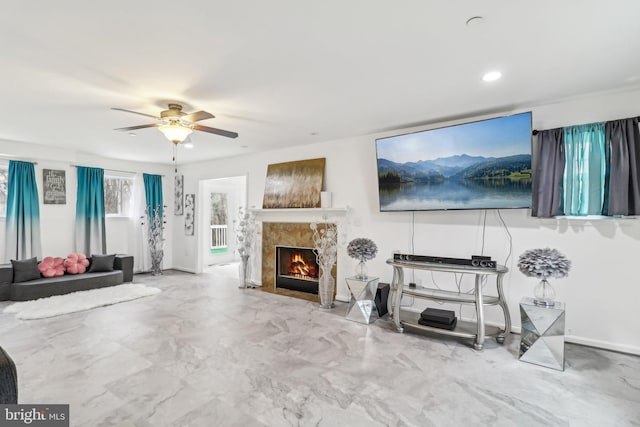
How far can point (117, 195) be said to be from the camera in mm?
6875

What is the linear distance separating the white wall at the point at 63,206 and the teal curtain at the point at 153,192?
183 millimetres

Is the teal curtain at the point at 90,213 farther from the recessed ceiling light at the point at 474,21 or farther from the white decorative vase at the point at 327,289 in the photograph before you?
the recessed ceiling light at the point at 474,21

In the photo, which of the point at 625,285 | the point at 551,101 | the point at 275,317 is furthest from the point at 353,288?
the point at 551,101

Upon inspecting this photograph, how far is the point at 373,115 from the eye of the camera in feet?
12.2

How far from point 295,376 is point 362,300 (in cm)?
160

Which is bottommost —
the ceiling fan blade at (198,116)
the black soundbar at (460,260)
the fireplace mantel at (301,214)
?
the black soundbar at (460,260)

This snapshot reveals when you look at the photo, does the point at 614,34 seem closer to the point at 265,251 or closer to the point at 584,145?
the point at 584,145

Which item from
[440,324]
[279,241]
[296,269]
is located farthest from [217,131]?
[440,324]

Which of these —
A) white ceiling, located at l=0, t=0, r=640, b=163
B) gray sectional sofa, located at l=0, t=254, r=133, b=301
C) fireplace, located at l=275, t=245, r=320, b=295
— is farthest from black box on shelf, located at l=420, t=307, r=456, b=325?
gray sectional sofa, located at l=0, t=254, r=133, b=301

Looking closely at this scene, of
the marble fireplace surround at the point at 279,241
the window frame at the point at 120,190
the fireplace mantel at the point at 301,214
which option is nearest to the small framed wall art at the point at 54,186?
the window frame at the point at 120,190

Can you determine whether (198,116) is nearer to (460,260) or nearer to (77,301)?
(460,260)

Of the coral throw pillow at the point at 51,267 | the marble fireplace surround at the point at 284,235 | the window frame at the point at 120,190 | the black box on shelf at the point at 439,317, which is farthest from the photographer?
the window frame at the point at 120,190

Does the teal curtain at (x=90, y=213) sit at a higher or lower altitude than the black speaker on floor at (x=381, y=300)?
higher

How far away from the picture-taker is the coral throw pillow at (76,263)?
17.9 ft
